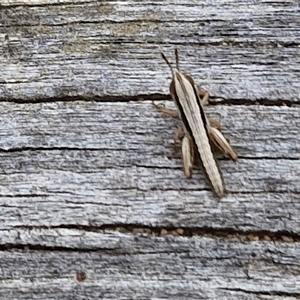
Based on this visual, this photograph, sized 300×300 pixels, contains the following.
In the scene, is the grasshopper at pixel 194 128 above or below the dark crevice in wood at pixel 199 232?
above

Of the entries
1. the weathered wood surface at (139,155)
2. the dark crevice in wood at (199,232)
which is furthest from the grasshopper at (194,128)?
the dark crevice in wood at (199,232)

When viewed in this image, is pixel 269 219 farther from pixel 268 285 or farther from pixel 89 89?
pixel 89 89

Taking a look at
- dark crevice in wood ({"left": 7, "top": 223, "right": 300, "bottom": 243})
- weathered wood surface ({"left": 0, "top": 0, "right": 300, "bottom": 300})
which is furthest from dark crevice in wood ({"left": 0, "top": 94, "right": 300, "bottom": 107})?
dark crevice in wood ({"left": 7, "top": 223, "right": 300, "bottom": 243})

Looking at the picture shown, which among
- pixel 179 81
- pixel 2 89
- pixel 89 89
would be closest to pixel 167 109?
pixel 179 81

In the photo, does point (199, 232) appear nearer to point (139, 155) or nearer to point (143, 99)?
point (139, 155)

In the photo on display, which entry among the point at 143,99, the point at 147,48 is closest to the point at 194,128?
the point at 143,99

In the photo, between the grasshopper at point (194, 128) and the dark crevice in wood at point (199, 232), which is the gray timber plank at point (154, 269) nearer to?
the dark crevice in wood at point (199, 232)
